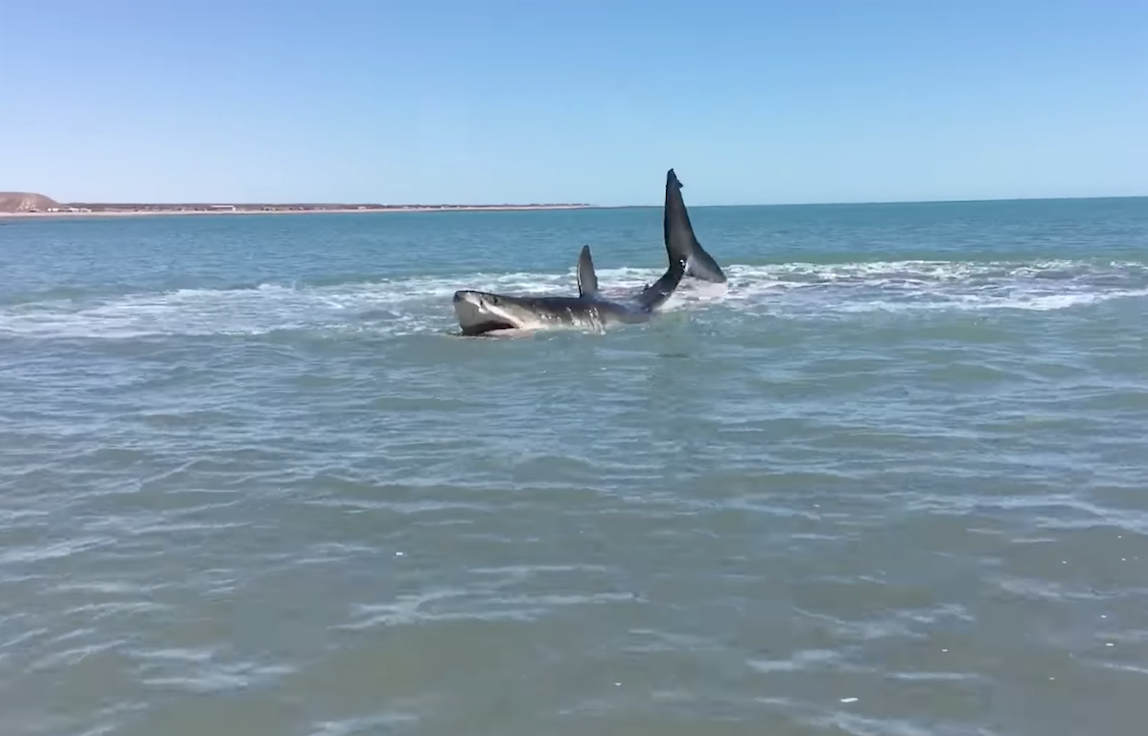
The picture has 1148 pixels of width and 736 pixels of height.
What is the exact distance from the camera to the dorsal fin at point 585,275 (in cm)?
1917

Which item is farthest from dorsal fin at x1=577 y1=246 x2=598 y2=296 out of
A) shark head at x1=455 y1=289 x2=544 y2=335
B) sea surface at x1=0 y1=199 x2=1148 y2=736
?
sea surface at x1=0 y1=199 x2=1148 y2=736

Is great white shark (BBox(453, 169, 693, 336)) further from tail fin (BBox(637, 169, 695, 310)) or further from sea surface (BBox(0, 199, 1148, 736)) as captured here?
sea surface (BBox(0, 199, 1148, 736))

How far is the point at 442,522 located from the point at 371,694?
2534 millimetres

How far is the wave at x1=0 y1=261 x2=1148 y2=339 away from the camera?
66.6 feet

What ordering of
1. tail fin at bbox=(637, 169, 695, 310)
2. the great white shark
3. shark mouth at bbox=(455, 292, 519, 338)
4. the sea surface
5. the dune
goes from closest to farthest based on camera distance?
1. the sea surface
2. shark mouth at bbox=(455, 292, 519, 338)
3. the great white shark
4. tail fin at bbox=(637, 169, 695, 310)
5. the dune

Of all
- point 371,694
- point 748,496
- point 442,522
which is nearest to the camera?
point 371,694

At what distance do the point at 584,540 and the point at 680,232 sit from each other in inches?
646

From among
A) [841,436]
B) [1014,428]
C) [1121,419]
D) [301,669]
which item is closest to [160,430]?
[301,669]

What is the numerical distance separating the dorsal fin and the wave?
273 centimetres

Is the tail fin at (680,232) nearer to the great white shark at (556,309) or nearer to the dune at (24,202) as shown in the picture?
the great white shark at (556,309)

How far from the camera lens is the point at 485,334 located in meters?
17.8

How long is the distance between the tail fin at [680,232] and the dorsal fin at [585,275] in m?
2.88

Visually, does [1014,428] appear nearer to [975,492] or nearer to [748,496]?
[975,492]

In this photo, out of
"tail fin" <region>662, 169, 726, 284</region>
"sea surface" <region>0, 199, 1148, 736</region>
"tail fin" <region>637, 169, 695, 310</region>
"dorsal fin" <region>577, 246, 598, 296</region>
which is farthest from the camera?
"tail fin" <region>662, 169, 726, 284</region>
